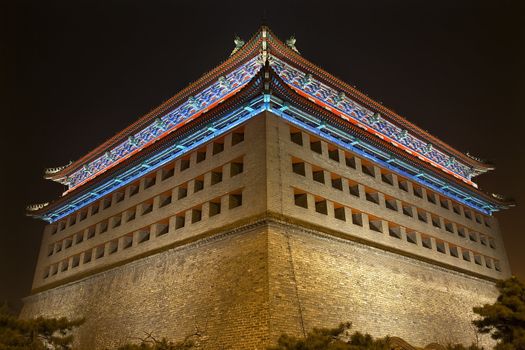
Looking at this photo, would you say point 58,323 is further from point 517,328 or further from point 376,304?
point 517,328

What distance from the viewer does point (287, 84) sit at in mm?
19047

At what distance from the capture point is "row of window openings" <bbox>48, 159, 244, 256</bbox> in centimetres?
1908

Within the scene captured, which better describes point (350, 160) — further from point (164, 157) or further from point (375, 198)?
point (164, 157)

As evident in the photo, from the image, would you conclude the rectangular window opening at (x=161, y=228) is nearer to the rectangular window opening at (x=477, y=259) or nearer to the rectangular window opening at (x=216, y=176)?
the rectangular window opening at (x=216, y=176)

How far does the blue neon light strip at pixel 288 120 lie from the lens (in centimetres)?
1920

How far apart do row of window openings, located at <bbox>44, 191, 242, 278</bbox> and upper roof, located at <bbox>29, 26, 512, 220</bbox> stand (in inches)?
160

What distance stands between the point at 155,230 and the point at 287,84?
885cm

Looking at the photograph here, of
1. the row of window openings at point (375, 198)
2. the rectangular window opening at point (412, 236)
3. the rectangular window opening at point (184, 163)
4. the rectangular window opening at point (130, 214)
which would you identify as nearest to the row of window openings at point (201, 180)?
the rectangular window opening at point (130, 214)

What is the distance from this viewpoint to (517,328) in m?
13.8

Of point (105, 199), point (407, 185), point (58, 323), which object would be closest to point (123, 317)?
point (58, 323)

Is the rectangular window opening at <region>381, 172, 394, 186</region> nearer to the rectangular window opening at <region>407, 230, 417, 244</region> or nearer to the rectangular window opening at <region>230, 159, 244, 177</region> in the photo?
the rectangular window opening at <region>407, 230, 417, 244</region>

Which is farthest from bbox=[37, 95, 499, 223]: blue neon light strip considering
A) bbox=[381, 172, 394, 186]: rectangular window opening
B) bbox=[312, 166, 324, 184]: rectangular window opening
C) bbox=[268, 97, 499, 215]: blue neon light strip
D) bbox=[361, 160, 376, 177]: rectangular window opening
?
bbox=[312, 166, 324, 184]: rectangular window opening

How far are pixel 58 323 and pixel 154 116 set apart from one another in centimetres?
1332

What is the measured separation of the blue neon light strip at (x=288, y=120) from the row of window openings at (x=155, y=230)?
318cm
